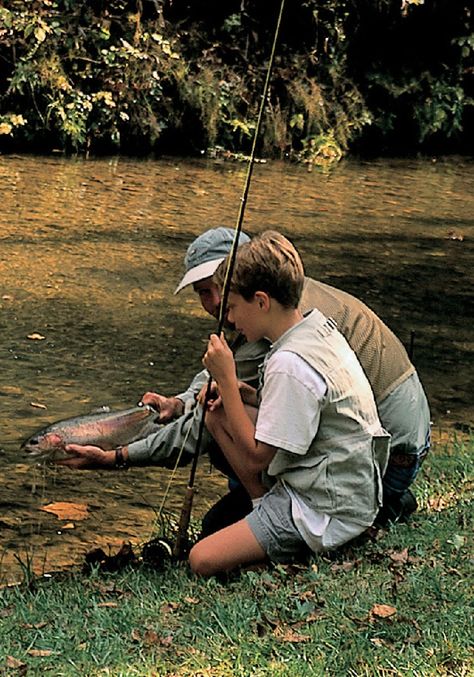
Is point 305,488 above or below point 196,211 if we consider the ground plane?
above

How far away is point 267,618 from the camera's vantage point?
3.45 m

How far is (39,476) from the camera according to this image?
19.0 feet

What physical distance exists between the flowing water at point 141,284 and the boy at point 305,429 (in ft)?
3.72

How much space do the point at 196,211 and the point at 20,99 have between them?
16.2ft

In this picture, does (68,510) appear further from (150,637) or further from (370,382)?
(150,637)

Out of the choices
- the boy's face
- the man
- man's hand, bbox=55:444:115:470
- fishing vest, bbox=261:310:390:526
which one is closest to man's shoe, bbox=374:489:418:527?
the man

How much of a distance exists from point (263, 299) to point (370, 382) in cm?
56

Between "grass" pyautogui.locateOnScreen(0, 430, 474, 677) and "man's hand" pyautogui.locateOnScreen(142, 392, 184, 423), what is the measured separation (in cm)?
73

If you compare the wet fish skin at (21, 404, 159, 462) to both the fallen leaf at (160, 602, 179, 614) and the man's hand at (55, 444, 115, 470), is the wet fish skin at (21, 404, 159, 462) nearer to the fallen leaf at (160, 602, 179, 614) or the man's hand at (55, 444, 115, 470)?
the man's hand at (55, 444, 115, 470)

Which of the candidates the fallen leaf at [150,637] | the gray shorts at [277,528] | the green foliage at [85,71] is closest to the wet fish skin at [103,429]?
the gray shorts at [277,528]

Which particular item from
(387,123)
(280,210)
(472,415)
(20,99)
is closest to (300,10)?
(387,123)

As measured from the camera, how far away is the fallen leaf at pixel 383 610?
3.39 metres

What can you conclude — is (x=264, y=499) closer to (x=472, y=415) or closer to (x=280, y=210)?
(x=472, y=415)

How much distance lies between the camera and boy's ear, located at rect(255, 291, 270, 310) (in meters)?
3.97
